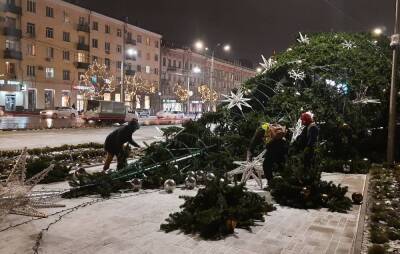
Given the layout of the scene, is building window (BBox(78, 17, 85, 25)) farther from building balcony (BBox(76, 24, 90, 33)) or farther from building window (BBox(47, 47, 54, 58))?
building window (BBox(47, 47, 54, 58))

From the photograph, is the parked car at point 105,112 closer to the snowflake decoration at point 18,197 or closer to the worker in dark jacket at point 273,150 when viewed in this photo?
the worker in dark jacket at point 273,150

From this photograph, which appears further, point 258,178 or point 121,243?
point 258,178

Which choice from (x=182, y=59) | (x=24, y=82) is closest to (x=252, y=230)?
(x=24, y=82)

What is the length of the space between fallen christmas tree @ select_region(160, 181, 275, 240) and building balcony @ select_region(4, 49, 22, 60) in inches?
1947

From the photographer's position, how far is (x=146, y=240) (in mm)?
5727

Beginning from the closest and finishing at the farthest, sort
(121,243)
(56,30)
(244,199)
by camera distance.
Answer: (121,243), (244,199), (56,30)

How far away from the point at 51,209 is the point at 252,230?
354 centimetres

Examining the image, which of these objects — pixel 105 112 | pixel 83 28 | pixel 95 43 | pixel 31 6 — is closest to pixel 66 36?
pixel 83 28

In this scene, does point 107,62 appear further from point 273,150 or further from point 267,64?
point 273,150

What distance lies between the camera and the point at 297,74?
43.9 ft

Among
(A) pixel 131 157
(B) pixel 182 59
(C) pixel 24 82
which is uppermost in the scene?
(B) pixel 182 59

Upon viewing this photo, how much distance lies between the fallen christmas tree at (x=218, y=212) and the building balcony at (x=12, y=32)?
5040 cm

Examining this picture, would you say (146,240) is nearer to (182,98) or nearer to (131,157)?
(131,157)

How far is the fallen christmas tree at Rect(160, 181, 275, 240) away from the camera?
5988 mm
